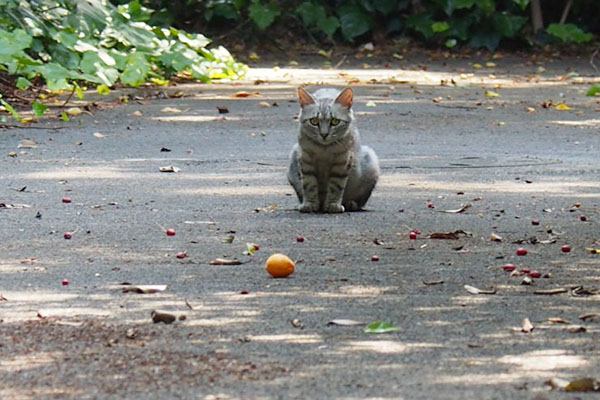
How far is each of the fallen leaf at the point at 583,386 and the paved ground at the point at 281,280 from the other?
6 cm

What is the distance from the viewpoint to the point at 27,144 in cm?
994

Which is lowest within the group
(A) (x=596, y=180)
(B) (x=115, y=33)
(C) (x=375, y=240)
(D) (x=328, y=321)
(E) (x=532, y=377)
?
(B) (x=115, y=33)

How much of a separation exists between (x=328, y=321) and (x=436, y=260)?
133 cm

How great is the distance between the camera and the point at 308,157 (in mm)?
7047

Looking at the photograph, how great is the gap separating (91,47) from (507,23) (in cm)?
786

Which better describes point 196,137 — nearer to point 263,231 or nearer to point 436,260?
point 263,231

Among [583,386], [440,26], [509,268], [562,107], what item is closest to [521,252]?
[509,268]

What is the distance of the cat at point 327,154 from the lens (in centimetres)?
695

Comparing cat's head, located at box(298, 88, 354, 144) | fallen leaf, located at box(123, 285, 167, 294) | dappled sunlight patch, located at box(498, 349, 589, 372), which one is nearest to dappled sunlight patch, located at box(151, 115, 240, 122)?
cat's head, located at box(298, 88, 354, 144)

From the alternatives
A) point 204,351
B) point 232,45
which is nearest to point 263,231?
point 204,351

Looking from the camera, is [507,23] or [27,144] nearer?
[27,144]

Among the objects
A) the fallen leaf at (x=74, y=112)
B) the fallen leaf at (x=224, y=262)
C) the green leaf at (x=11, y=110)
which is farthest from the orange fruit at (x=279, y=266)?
the fallen leaf at (x=74, y=112)

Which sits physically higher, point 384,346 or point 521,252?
point 384,346

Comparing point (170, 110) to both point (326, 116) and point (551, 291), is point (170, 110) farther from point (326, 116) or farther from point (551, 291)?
point (551, 291)
